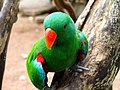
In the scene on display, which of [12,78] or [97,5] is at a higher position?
[97,5]

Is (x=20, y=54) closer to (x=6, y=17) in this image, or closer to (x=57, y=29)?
(x=6, y=17)

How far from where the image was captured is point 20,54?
4.21 meters

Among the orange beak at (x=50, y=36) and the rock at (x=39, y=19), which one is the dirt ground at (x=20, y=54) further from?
the orange beak at (x=50, y=36)

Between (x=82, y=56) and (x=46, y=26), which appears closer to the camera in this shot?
(x=46, y=26)

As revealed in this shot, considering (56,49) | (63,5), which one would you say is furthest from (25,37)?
(56,49)

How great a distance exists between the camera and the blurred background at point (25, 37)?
3.41m

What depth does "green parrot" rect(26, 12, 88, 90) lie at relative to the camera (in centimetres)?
142

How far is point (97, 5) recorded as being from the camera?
1.96 metres

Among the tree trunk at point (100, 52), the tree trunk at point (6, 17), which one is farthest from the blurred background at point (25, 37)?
the tree trunk at point (6, 17)

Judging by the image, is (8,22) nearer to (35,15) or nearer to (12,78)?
(12,78)

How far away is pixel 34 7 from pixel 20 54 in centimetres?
145

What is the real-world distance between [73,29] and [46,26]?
15 cm

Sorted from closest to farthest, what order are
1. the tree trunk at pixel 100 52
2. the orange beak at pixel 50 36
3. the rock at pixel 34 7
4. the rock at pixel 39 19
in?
the orange beak at pixel 50 36 < the tree trunk at pixel 100 52 < the rock at pixel 39 19 < the rock at pixel 34 7

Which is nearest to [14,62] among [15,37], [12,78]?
[12,78]
